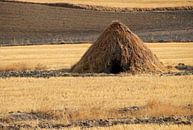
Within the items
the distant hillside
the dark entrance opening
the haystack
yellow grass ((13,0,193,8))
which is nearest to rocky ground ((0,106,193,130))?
the dark entrance opening

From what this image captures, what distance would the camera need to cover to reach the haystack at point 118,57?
4041 centimetres

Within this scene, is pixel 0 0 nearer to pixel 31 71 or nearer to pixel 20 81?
pixel 31 71

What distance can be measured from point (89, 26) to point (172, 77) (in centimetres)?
4527

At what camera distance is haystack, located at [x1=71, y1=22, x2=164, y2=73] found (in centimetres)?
4041

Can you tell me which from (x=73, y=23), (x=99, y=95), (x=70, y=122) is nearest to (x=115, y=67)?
(x=99, y=95)

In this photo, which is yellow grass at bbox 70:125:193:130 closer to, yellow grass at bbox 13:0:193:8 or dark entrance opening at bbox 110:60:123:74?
dark entrance opening at bbox 110:60:123:74

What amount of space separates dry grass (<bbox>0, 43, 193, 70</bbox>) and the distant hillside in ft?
24.4

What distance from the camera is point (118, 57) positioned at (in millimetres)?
40656

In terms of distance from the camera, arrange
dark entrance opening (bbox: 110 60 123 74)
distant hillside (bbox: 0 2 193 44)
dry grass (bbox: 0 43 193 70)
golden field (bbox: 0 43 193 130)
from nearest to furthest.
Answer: golden field (bbox: 0 43 193 130) < dark entrance opening (bbox: 110 60 123 74) < dry grass (bbox: 0 43 193 70) < distant hillside (bbox: 0 2 193 44)

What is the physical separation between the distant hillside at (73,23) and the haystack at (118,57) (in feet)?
92.7

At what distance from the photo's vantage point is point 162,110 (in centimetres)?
2327

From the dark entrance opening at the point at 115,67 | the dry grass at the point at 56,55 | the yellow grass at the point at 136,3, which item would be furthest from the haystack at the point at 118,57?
the yellow grass at the point at 136,3

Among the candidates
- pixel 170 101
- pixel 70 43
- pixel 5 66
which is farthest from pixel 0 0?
pixel 170 101

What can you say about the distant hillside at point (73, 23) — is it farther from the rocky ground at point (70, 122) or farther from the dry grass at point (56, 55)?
the rocky ground at point (70, 122)
